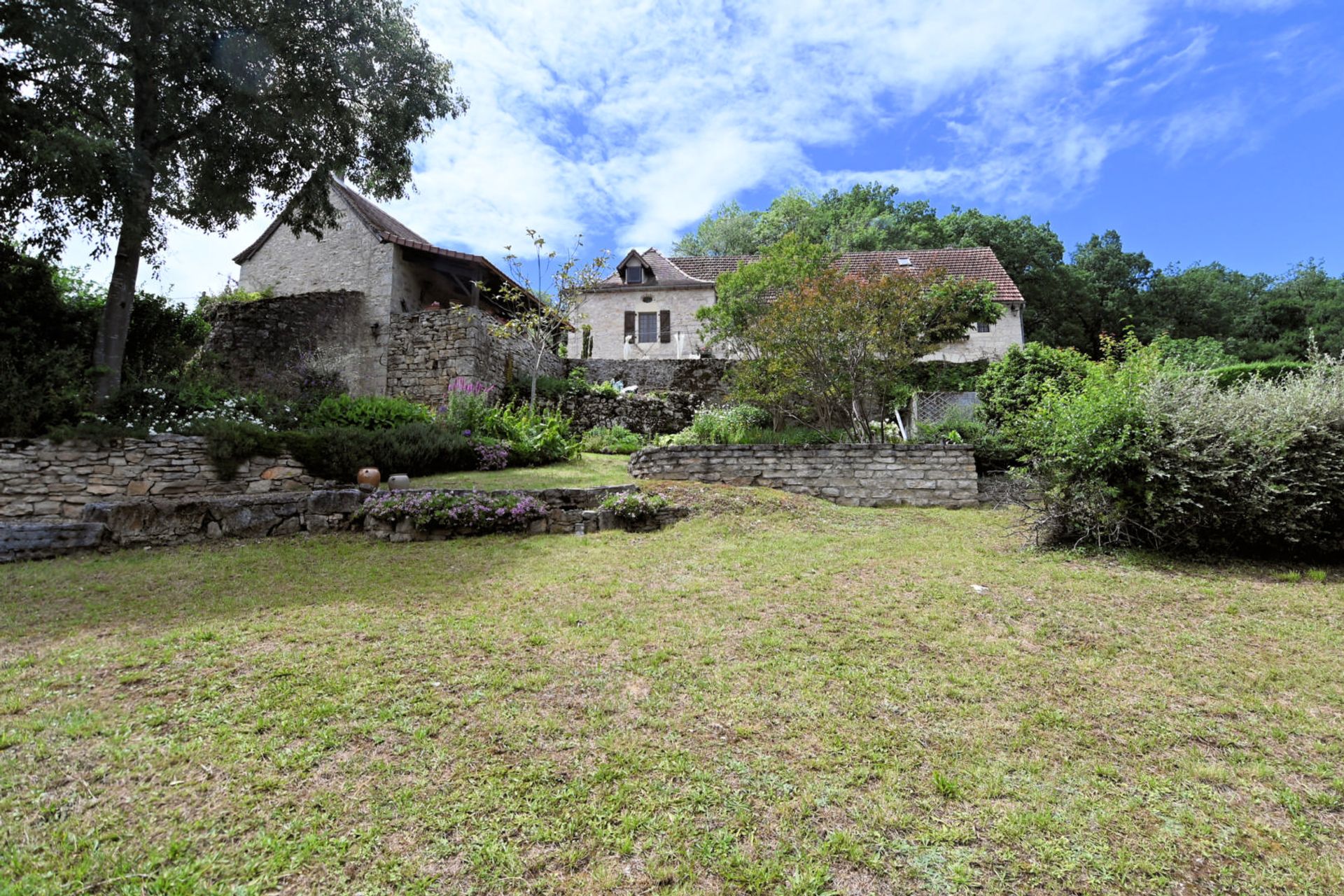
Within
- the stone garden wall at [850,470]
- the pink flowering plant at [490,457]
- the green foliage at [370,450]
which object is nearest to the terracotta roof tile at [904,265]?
the stone garden wall at [850,470]

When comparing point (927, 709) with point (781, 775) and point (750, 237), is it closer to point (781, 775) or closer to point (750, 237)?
point (781, 775)

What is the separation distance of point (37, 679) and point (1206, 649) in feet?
22.6

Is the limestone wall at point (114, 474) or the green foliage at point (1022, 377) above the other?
the green foliage at point (1022, 377)

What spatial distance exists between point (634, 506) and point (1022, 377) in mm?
9032

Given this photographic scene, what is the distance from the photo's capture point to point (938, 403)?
13312mm

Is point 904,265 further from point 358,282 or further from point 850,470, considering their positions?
point 358,282

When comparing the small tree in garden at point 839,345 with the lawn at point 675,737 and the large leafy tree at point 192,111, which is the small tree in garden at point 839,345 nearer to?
the lawn at point 675,737

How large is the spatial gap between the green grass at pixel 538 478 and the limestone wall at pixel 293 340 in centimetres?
604

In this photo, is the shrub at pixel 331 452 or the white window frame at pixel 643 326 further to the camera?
the white window frame at pixel 643 326

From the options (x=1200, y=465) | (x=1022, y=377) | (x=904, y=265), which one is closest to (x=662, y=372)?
(x=1022, y=377)

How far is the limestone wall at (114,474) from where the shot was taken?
7500 millimetres

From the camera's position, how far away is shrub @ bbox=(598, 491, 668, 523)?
7.44 m

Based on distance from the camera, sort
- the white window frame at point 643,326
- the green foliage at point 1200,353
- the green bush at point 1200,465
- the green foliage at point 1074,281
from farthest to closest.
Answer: the green foliage at point 1074,281 → the white window frame at point 643,326 → the green foliage at point 1200,353 → the green bush at point 1200,465

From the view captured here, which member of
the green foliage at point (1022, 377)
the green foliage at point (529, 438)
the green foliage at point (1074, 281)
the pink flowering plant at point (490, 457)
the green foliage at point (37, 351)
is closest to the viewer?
the green foliage at point (37, 351)
